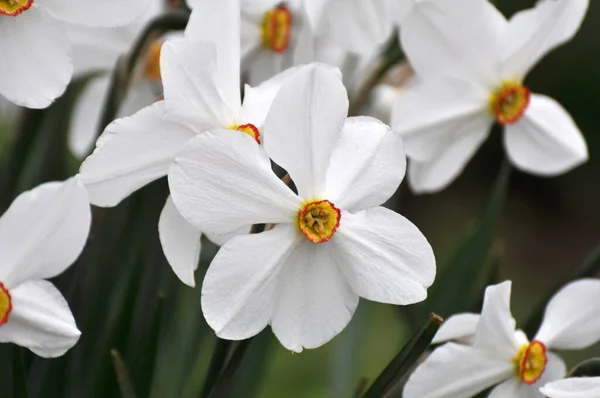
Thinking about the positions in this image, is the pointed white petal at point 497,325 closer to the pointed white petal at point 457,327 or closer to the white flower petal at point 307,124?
the pointed white petal at point 457,327

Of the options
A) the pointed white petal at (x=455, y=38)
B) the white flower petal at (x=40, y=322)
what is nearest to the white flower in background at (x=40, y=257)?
the white flower petal at (x=40, y=322)

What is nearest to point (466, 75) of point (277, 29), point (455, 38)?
point (455, 38)

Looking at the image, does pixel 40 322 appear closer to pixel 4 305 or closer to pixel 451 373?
pixel 4 305

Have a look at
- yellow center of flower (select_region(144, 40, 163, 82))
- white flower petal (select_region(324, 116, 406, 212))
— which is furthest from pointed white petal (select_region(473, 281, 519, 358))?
yellow center of flower (select_region(144, 40, 163, 82))

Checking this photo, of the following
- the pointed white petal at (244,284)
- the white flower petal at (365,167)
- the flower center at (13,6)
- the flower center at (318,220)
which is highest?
the flower center at (13,6)

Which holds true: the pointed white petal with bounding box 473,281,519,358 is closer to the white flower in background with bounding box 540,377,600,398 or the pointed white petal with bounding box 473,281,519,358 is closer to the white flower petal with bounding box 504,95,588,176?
the white flower in background with bounding box 540,377,600,398
